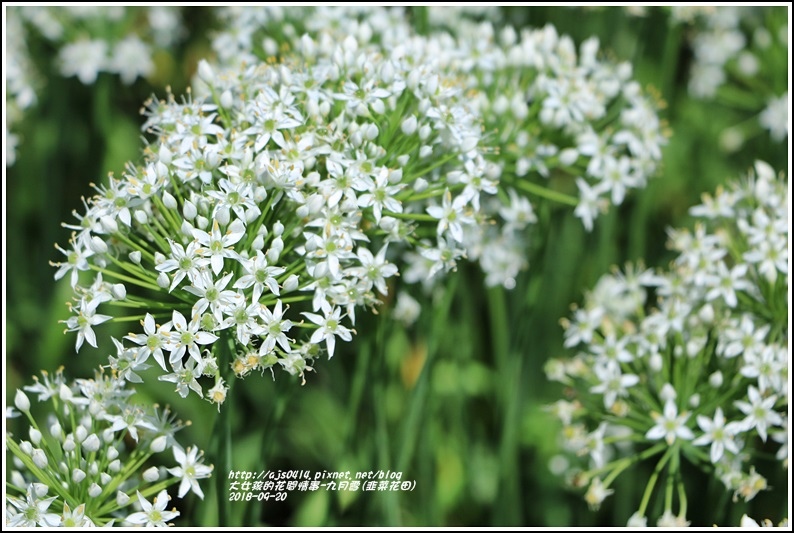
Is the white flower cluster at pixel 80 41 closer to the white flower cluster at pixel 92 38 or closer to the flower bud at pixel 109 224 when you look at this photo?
the white flower cluster at pixel 92 38

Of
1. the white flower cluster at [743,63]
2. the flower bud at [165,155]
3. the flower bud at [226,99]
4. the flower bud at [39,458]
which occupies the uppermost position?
the white flower cluster at [743,63]

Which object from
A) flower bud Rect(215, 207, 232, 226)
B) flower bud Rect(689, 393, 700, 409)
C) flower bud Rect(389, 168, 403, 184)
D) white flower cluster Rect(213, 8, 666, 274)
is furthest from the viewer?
white flower cluster Rect(213, 8, 666, 274)

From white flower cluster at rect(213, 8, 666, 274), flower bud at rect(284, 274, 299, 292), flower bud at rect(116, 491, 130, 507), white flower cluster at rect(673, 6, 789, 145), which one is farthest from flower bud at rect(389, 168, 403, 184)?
white flower cluster at rect(673, 6, 789, 145)

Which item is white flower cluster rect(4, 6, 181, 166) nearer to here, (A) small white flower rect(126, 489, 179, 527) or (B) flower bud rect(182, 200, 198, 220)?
(B) flower bud rect(182, 200, 198, 220)

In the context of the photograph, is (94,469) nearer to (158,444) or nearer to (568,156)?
(158,444)

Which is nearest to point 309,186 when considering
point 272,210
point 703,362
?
point 272,210

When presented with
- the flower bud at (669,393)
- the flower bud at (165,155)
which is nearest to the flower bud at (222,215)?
the flower bud at (165,155)
